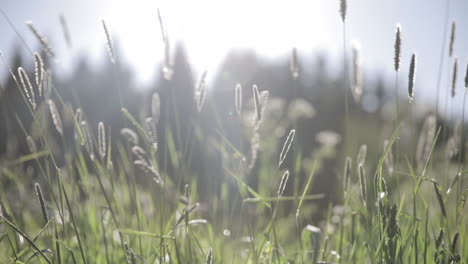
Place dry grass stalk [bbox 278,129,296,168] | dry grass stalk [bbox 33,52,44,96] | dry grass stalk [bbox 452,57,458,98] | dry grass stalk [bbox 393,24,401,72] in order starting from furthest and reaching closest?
dry grass stalk [bbox 452,57,458,98] < dry grass stalk [bbox 393,24,401,72] < dry grass stalk [bbox 33,52,44,96] < dry grass stalk [bbox 278,129,296,168]

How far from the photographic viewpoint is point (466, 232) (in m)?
1.47

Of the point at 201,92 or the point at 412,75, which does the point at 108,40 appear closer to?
the point at 201,92

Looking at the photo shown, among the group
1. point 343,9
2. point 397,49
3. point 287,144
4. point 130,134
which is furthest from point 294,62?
point 130,134

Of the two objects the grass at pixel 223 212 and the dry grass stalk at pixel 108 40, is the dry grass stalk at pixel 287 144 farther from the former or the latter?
the dry grass stalk at pixel 108 40

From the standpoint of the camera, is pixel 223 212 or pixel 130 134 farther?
pixel 223 212

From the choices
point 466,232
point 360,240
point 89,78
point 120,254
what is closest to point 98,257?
point 120,254

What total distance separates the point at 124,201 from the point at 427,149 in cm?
140

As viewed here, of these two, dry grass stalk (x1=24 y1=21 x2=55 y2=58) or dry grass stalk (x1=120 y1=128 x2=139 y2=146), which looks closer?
dry grass stalk (x1=24 y1=21 x2=55 y2=58)

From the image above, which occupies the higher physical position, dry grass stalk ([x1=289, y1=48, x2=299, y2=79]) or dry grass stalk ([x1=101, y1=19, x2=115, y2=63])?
dry grass stalk ([x1=101, y1=19, x2=115, y2=63])

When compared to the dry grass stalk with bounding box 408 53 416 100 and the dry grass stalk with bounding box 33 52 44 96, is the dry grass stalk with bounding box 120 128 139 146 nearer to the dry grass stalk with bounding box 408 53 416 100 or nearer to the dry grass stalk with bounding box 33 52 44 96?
the dry grass stalk with bounding box 33 52 44 96

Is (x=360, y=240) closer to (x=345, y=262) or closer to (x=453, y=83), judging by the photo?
(x=345, y=262)

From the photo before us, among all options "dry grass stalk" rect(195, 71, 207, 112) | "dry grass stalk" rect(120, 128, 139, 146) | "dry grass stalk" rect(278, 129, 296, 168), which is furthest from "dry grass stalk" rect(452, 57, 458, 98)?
"dry grass stalk" rect(120, 128, 139, 146)

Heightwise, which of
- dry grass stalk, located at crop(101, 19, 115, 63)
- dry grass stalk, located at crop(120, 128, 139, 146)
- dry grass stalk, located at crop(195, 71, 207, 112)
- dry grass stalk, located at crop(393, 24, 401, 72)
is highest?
dry grass stalk, located at crop(101, 19, 115, 63)

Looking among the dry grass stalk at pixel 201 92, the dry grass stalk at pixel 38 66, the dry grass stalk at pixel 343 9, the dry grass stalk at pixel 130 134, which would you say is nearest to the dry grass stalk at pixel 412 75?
the dry grass stalk at pixel 343 9
